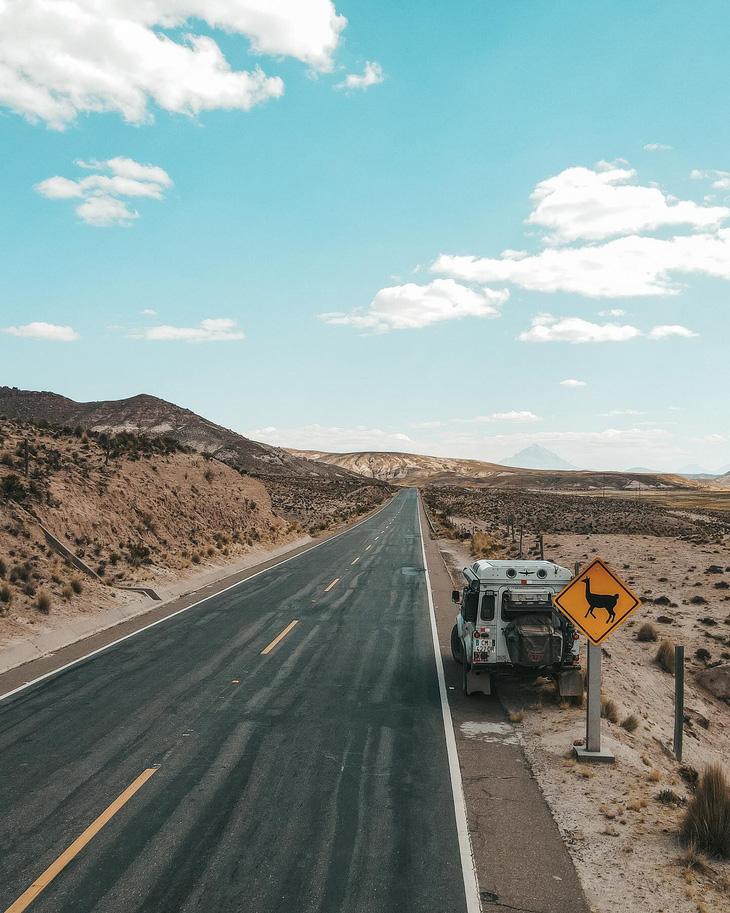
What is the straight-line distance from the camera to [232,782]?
7957mm

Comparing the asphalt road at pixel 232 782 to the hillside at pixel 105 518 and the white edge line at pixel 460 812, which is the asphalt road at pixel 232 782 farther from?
the hillside at pixel 105 518

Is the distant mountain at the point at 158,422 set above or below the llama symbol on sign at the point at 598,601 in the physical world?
above

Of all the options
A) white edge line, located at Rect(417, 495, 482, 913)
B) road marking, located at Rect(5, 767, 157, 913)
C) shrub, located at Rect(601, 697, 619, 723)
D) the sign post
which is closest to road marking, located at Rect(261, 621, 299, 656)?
white edge line, located at Rect(417, 495, 482, 913)

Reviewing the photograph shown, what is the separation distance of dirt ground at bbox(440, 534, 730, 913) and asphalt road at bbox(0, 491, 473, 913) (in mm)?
1409

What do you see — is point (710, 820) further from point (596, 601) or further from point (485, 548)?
point (485, 548)

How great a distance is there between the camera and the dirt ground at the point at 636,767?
19.5 feet

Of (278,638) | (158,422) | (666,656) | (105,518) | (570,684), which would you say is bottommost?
(666,656)

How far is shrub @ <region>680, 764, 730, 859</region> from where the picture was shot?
644 cm

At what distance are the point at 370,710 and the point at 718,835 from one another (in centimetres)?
554

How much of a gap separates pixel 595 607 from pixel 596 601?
81 millimetres

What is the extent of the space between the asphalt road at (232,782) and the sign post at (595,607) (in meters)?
2.23

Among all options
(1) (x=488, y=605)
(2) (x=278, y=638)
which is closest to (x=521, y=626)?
(1) (x=488, y=605)

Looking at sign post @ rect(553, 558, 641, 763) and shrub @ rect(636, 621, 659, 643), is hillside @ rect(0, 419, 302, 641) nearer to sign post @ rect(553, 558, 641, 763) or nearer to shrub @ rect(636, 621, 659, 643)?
sign post @ rect(553, 558, 641, 763)

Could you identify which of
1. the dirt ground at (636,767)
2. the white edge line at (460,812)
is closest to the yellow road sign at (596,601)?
the dirt ground at (636,767)
